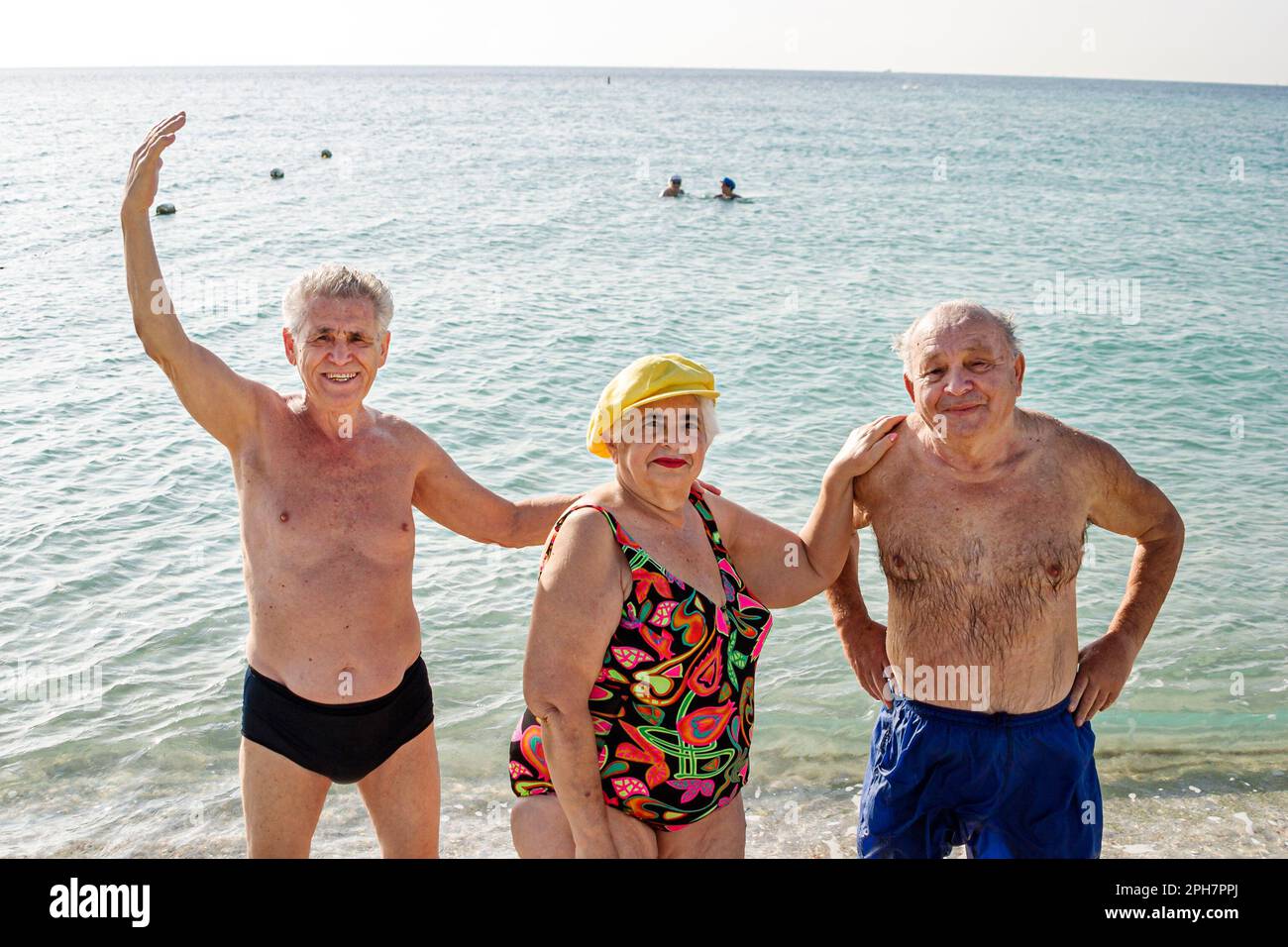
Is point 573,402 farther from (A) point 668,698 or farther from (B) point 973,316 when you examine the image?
(A) point 668,698

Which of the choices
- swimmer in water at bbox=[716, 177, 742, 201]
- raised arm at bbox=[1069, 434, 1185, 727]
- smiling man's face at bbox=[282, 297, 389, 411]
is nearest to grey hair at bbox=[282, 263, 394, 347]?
smiling man's face at bbox=[282, 297, 389, 411]

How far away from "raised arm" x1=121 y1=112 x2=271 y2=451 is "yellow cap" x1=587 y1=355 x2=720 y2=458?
104 centimetres

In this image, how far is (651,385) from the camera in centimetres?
275

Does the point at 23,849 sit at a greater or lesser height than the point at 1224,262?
lesser

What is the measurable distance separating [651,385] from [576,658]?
655mm

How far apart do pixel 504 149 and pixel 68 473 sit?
112ft

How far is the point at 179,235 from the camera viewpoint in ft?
70.6

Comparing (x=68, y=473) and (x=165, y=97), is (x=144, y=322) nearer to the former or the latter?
(x=68, y=473)

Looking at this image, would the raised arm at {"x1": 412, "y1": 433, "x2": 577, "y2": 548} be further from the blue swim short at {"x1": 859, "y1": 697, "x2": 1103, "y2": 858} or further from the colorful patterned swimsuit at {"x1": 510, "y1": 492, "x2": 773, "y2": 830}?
the blue swim short at {"x1": 859, "y1": 697, "x2": 1103, "y2": 858}

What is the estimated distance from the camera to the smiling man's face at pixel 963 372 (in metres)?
3.09

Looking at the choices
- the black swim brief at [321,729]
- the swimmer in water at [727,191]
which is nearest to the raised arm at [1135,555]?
the black swim brief at [321,729]

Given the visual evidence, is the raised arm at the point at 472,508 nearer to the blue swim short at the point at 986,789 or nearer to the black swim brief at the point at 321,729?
the black swim brief at the point at 321,729

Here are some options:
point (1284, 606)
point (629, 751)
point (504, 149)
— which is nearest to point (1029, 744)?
point (629, 751)

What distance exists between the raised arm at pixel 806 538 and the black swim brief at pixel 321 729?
3.49 ft
